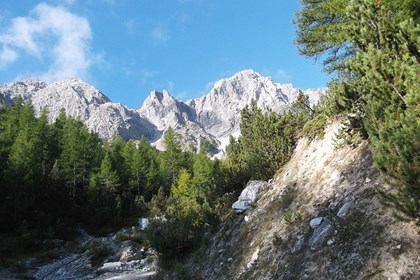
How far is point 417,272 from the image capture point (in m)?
5.34

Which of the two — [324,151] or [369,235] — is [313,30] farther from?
[369,235]

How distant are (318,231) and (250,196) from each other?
5597 millimetres

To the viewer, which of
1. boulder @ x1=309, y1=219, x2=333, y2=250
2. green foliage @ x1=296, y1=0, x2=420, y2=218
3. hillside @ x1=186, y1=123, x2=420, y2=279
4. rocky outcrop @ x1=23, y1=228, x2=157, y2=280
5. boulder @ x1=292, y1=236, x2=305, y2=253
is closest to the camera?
green foliage @ x1=296, y1=0, x2=420, y2=218

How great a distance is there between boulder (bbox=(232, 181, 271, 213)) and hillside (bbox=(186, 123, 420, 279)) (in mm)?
276

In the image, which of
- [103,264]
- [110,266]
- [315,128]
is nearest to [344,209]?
[315,128]

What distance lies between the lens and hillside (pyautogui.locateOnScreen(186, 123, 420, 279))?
20.3 ft

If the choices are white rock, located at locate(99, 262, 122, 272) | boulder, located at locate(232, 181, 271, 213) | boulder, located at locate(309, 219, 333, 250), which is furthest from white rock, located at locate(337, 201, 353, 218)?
white rock, located at locate(99, 262, 122, 272)

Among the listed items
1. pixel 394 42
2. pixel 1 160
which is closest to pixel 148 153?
pixel 1 160

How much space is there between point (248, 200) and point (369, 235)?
22.6 ft

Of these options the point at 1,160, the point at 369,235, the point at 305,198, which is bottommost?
the point at 369,235

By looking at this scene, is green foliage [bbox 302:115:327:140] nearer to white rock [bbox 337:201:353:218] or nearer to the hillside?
the hillside

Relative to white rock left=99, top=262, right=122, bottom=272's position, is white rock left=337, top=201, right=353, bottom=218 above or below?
below

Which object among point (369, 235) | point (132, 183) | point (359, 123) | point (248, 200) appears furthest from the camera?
point (132, 183)

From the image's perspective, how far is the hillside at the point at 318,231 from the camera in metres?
6.19
